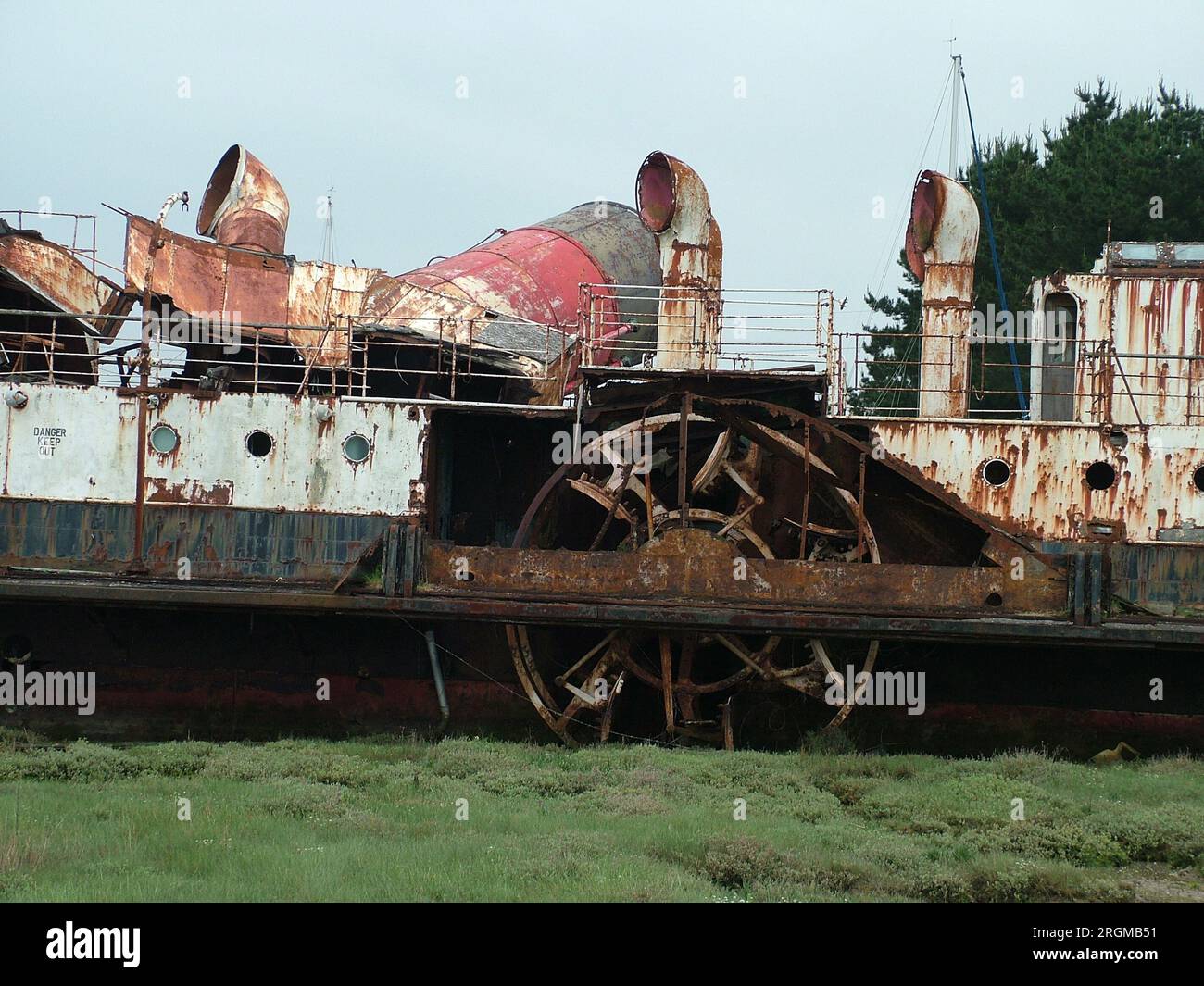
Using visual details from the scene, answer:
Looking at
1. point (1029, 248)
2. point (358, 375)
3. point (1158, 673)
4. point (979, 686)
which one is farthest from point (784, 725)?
point (1029, 248)

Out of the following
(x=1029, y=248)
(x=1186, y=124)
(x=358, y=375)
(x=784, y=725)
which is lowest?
(x=784, y=725)

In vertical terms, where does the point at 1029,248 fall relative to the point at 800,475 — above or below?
above

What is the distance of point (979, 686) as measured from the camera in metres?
14.1

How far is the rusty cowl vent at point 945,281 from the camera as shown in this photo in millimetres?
15883

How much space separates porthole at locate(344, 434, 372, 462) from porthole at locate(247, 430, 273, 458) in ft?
2.72

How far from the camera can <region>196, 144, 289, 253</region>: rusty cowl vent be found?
17.7 m

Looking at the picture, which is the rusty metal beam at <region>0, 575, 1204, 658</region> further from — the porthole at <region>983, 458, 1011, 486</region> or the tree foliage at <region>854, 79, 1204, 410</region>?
the tree foliage at <region>854, 79, 1204, 410</region>

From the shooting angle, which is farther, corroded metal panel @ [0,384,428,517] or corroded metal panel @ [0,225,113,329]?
corroded metal panel @ [0,225,113,329]

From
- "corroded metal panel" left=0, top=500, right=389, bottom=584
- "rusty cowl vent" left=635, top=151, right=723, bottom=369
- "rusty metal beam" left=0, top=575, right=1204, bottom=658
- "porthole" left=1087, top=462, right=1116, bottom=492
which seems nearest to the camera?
"rusty metal beam" left=0, top=575, right=1204, bottom=658

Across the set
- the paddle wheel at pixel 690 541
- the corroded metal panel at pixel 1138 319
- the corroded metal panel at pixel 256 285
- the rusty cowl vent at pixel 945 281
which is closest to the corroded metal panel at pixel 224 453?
the corroded metal panel at pixel 256 285

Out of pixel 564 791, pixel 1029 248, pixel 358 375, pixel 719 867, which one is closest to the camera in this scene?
pixel 719 867

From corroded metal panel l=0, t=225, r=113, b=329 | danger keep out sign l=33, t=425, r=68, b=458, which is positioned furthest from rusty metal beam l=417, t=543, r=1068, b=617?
corroded metal panel l=0, t=225, r=113, b=329
